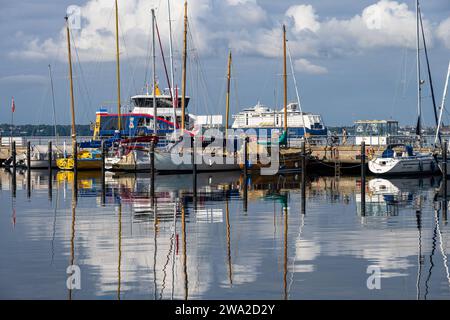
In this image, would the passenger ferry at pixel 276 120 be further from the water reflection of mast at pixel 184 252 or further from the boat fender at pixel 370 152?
the water reflection of mast at pixel 184 252

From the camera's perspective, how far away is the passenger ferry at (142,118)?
234ft

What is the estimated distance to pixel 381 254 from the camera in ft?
69.9

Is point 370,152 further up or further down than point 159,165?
further up

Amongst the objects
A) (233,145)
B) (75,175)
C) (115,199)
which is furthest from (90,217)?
(233,145)

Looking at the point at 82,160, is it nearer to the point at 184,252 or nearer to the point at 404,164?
the point at 404,164

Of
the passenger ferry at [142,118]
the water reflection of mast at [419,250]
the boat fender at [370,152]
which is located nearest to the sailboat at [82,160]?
the passenger ferry at [142,118]

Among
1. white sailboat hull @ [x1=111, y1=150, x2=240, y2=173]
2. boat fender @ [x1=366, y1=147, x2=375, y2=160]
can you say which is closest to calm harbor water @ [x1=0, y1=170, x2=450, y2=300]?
white sailboat hull @ [x1=111, y1=150, x2=240, y2=173]

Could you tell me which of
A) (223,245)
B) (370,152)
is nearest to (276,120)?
(370,152)

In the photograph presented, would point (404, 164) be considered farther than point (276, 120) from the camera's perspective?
No

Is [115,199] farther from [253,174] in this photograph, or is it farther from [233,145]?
[233,145]

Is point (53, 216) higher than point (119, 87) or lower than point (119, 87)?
lower

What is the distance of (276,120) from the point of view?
124 metres

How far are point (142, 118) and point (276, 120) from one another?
53.1m
